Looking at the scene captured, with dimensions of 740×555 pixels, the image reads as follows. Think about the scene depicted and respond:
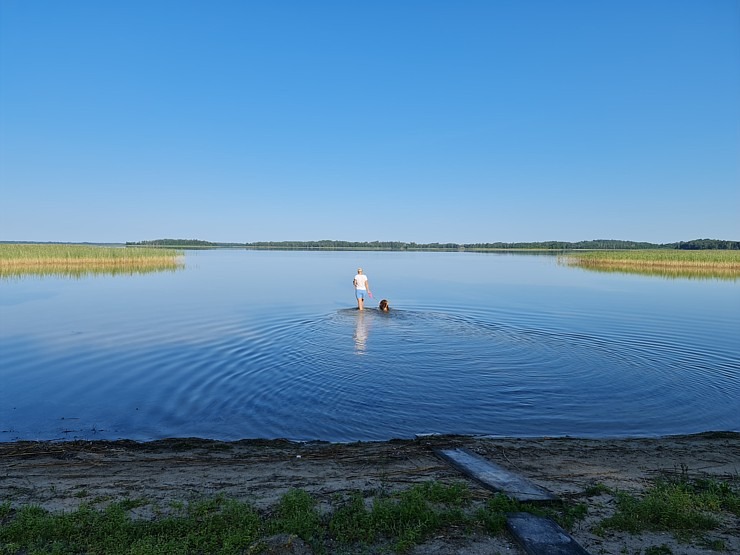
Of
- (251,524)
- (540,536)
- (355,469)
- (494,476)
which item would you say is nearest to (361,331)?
(355,469)

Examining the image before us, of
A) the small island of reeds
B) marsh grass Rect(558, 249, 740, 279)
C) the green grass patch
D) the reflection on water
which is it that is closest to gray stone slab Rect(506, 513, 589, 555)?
the green grass patch

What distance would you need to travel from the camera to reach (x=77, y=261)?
6072cm

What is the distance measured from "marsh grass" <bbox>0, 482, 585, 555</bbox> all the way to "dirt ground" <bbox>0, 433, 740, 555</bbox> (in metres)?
0.25

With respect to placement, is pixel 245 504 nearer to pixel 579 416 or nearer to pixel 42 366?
pixel 579 416

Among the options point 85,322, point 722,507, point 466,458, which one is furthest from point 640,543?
point 85,322

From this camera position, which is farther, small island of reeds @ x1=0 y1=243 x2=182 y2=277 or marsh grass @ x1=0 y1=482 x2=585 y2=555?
small island of reeds @ x1=0 y1=243 x2=182 y2=277

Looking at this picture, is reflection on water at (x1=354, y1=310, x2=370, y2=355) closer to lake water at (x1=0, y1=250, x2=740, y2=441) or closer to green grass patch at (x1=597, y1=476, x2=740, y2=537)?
lake water at (x1=0, y1=250, x2=740, y2=441)

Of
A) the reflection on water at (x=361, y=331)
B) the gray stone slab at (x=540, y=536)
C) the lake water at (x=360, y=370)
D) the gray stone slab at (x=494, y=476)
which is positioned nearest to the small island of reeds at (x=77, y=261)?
→ the lake water at (x=360, y=370)

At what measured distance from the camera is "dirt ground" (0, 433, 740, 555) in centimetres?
542

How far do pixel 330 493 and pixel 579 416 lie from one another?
6.53 m

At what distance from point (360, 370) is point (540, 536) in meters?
8.87

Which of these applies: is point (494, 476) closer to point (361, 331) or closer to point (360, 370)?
point (360, 370)

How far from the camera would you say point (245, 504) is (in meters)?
5.63

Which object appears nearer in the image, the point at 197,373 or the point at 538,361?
the point at 197,373
